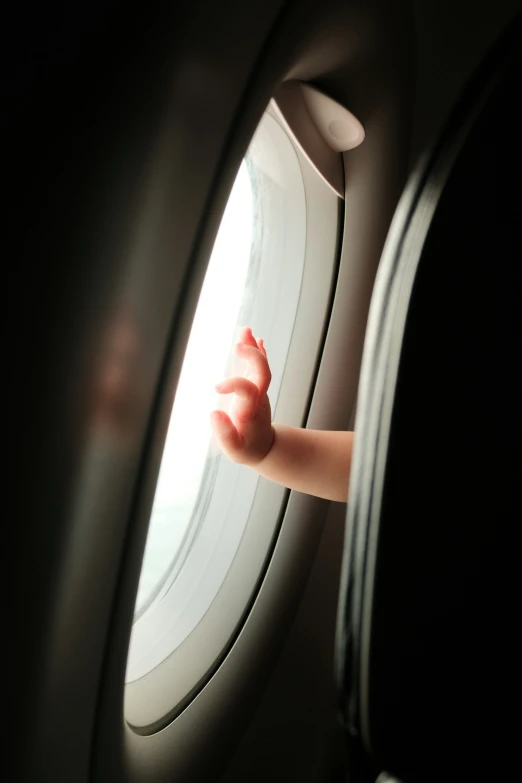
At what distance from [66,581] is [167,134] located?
28 cm

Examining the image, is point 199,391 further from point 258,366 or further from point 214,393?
point 258,366

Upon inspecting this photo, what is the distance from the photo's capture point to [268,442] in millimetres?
674

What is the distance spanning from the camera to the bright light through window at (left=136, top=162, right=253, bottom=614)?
0.74 metres

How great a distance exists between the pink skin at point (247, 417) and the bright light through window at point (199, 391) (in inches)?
3.5

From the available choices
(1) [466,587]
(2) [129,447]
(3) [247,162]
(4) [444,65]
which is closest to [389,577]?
(1) [466,587]

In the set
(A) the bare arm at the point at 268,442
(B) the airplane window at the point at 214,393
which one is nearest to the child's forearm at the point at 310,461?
(A) the bare arm at the point at 268,442

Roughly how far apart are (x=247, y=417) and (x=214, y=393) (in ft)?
0.38

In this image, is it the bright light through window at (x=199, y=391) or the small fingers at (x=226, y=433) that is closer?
the small fingers at (x=226, y=433)

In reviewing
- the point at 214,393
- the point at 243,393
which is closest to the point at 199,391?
the point at 214,393

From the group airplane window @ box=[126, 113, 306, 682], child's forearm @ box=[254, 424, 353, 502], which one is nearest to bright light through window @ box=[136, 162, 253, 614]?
airplane window @ box=[126, 113, 306, 682]

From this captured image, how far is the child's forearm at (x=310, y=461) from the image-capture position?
2.24 feet

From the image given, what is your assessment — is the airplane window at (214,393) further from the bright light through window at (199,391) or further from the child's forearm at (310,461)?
the child's forearm at (310,461)

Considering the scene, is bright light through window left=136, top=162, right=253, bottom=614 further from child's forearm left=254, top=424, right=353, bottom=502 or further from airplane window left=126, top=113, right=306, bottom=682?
child's forearm left=254, top=424, right=353, bottom=502

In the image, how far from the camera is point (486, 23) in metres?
0.81
